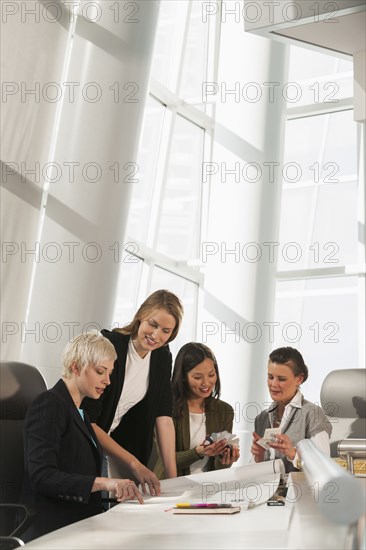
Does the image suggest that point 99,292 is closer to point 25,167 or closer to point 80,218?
point 80,218

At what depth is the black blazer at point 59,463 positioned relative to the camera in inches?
102

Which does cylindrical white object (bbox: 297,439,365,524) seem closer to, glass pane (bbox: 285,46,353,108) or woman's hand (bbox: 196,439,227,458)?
woman's hand (bbox: 196,439,227,458)

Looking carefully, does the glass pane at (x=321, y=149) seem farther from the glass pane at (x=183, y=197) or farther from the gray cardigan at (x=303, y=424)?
the gray cardigan at (x=303, y=424)

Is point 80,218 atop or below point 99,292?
atop

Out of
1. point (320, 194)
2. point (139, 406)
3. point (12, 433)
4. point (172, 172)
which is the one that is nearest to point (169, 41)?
point (172, 172)

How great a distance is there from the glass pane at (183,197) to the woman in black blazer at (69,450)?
7.86 m

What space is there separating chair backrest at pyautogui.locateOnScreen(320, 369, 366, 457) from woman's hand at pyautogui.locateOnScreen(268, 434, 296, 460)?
1253mm

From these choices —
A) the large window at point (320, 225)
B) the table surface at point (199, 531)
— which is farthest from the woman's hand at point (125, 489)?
the large window at point (320, 225)

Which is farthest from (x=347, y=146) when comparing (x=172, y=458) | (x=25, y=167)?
(x=172, y=458)

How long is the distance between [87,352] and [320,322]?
8.25m

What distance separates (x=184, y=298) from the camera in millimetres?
11367

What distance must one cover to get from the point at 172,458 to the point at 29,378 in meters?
0.82

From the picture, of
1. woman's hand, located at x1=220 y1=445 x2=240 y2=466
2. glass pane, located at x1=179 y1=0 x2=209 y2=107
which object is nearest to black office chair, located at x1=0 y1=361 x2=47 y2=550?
woman's hand, located at x1=220 y1=445 x2=240 y2=466

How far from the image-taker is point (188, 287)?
1138cm
